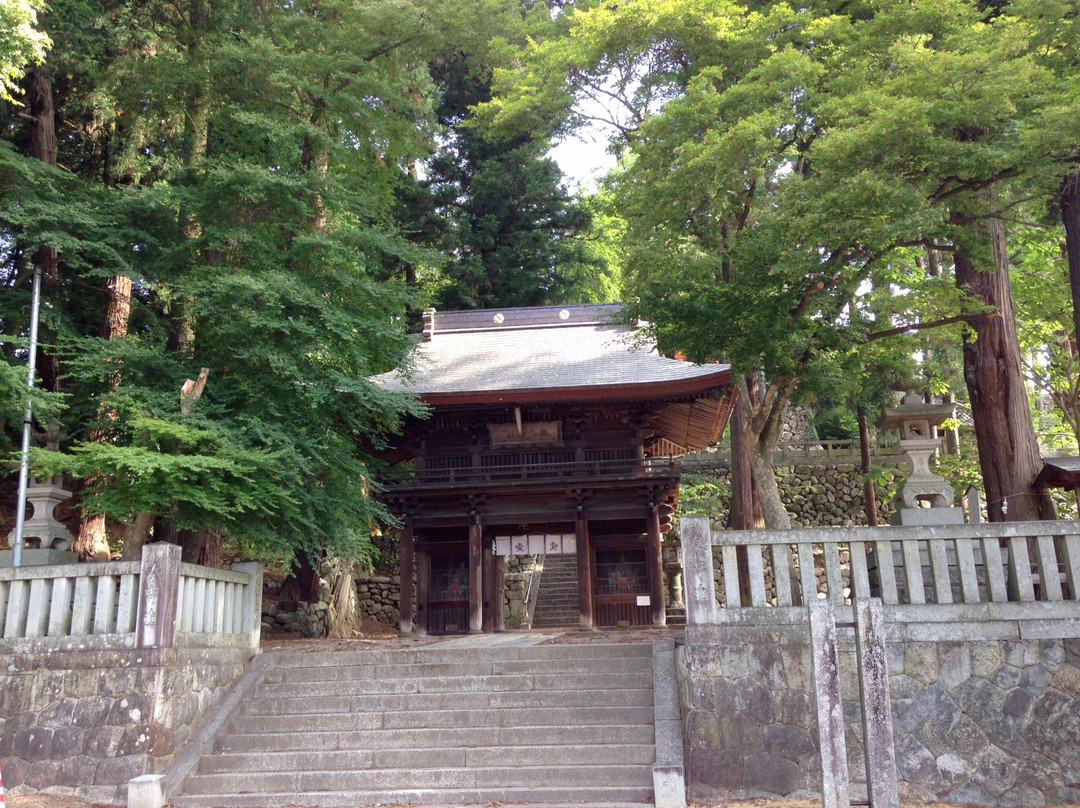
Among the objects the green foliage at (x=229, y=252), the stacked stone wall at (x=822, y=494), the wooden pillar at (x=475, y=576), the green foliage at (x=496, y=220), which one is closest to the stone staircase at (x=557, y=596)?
the wooden pillar at (x=475, y=576)

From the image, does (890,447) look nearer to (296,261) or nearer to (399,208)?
(399,208)

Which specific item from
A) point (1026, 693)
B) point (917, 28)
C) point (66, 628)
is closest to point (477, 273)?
point (917, 28)

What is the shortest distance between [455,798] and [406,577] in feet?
28.2

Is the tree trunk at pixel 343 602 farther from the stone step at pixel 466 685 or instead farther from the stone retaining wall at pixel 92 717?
the stone retaining wall at pixel 92 717

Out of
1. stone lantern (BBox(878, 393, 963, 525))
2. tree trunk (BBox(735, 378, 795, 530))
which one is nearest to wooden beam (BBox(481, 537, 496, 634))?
tree trunk (BBox(735, 378, 795, 530))

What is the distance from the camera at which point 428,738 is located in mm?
8055

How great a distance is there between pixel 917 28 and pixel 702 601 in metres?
7.70

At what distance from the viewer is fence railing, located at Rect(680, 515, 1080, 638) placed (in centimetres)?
757

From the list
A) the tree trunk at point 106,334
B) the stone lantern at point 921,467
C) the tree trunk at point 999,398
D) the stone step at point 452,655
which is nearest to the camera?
the stone lantern at point 921,467

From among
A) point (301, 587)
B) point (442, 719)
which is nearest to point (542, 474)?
point (301, 587)

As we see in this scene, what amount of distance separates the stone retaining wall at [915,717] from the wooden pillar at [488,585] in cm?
856

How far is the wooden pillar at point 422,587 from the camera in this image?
15812 mm

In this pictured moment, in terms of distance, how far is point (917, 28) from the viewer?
10.2 metres

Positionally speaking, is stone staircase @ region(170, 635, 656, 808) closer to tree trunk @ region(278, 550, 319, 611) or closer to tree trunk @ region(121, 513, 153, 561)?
tree trunk @ region(121, 513, 153, 561)
